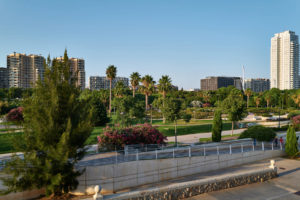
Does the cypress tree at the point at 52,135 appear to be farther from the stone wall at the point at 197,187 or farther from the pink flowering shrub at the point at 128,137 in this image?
the pink flowering shrub at the point at 128,137

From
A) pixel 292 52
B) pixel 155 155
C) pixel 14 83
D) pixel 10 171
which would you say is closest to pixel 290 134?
pixel 155 155

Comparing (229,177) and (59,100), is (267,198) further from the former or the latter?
(59,100)

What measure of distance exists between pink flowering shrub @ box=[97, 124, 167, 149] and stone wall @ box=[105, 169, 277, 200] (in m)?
6.44

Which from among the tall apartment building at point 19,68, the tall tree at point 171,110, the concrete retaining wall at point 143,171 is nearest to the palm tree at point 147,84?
the tall tree at point 171,110

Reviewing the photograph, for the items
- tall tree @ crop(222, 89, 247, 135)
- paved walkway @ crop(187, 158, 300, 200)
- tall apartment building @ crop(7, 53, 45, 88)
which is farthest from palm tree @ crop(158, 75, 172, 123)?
tall apartment building @ crop(7, 53, 45, 88)

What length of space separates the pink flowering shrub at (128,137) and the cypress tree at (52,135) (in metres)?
6.64

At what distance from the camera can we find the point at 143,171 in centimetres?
1454

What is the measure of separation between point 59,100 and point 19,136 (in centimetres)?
243

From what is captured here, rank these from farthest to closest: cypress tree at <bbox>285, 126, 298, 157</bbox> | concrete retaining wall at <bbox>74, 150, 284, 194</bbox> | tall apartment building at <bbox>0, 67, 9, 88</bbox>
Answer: tall apartment building at <bbox>0, 67, 9, 88</bbox>
cypress tree at <bbox>285, 126, 298, 157</bbox>
concrete retaining wall at <bbox>74, 150, 284, 194</bbox>

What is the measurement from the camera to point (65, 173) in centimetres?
1059

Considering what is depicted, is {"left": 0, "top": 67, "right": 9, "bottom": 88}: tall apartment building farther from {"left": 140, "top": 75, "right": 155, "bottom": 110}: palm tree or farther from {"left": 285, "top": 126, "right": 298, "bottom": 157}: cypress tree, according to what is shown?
{"left": 285, "top": 126, "right": 298, "bottom": 157}: cypress tree

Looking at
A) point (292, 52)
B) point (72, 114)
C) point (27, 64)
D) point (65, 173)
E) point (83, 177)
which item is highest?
point (292, 52)

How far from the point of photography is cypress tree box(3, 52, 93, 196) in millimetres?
10117

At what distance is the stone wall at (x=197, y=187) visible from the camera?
11.8m
